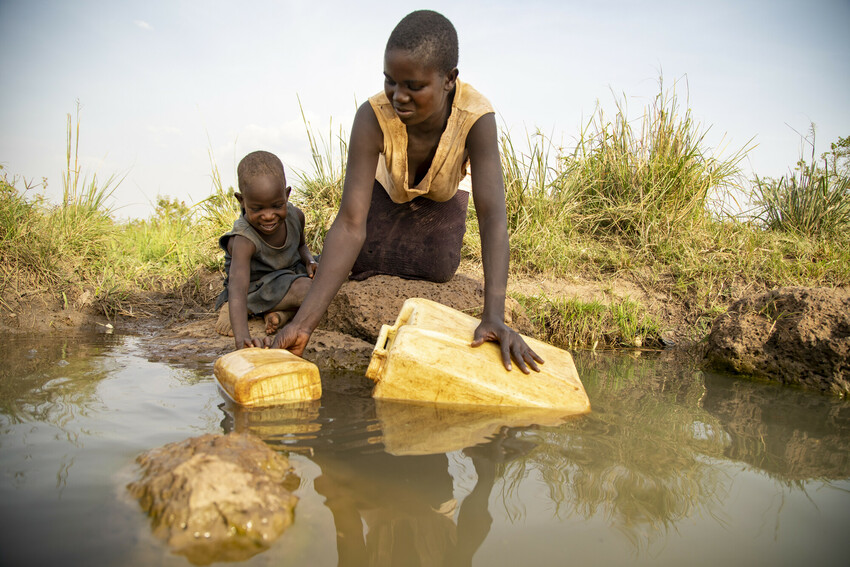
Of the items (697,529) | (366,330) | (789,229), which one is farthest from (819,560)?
(789,229)

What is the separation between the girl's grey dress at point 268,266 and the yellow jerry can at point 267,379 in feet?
3.92

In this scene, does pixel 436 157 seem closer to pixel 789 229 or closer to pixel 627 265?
pixel 627 265

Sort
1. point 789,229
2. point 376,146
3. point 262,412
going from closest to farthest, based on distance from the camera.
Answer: point 262,412 < point 376,146 < point 789,229

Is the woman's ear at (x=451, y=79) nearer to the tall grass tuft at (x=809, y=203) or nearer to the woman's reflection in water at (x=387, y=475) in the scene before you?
the woman's reflection in water at (x=387, y=475)

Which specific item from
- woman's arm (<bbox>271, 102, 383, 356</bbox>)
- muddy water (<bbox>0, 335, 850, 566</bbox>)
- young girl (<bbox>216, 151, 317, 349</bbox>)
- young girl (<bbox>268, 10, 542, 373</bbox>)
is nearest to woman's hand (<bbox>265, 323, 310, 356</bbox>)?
young girl (<bbox>268, 10, 542, 373</bbox>)

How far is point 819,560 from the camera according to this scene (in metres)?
1.35

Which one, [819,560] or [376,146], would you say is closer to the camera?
[819,560]

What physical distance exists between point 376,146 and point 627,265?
113 inches

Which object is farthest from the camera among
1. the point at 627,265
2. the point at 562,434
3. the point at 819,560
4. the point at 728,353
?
the point at 627,265

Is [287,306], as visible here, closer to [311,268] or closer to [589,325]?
[311,268]

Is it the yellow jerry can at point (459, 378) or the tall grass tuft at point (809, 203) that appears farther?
the tall grass tuft at point (809, 203)

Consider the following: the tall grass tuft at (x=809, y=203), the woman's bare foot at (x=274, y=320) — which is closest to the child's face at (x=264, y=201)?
the woman's bare foot at (x=274, y=320)

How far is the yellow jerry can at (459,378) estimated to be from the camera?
2.36 meters

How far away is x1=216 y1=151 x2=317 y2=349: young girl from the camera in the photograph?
11.1ft
